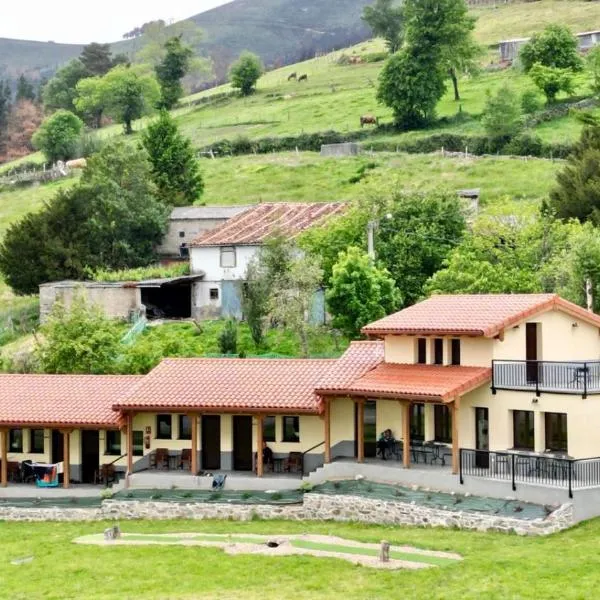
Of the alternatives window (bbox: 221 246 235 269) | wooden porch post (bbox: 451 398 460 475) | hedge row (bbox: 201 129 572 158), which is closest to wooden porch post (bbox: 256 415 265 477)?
Result: wooden porch post (bbox: 451 398 460 475)

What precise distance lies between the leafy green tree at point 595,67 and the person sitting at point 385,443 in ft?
224

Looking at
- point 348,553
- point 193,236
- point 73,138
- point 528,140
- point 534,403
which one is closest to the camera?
point 348,553

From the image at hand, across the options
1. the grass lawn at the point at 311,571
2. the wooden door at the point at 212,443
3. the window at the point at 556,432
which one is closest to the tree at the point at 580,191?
the window at the point at 556,432

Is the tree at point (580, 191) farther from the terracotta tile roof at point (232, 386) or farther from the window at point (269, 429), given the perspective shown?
the window at point (269, 429)

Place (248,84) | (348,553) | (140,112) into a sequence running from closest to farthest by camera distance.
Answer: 1. (348,553)
2. (140,112)
3. (248,84)

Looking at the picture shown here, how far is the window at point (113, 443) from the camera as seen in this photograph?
46344 millimetres

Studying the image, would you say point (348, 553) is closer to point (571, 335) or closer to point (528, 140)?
point (571, 335)

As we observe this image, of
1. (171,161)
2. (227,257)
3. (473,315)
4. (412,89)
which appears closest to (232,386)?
(473,315)

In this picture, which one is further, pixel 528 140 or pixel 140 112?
pixel 140 112

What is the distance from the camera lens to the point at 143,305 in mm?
70250

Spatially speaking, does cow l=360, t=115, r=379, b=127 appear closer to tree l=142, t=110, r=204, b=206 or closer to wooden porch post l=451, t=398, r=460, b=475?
tree l=142, t=110, r=204, b=206

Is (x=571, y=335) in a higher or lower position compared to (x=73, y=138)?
lower

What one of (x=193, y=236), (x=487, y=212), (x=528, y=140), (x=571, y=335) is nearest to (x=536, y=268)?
(x=487, y=212)

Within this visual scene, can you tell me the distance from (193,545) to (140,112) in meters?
119
